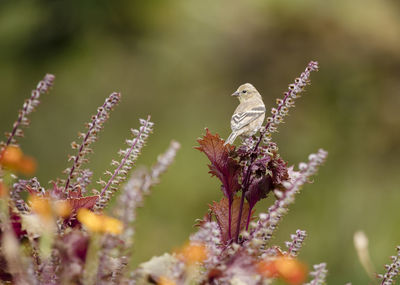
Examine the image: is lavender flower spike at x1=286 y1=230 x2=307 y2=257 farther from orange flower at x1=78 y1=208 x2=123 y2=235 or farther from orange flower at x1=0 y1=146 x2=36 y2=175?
orange flower at x1=0 y1=146 x2=36 y2=175

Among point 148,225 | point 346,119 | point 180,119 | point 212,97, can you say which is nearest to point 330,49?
point 346,119

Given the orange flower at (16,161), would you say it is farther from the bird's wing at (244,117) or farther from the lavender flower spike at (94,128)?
the bird's wing at (244,117)

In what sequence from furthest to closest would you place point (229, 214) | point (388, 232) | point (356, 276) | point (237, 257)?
point (388, 232), point (356, 276), point (229, 214), point (237, 257)

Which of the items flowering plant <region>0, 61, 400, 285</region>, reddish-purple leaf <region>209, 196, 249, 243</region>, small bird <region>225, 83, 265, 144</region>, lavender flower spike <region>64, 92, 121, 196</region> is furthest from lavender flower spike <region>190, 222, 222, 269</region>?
small bird <region>225, 83, 265, 144</region>

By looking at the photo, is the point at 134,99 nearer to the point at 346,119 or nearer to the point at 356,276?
the point at 346,119

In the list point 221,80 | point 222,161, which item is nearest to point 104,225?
point 222,161

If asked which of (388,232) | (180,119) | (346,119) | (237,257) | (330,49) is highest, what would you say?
(330,49)

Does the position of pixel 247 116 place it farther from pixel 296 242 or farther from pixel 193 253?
pixel 193 253
